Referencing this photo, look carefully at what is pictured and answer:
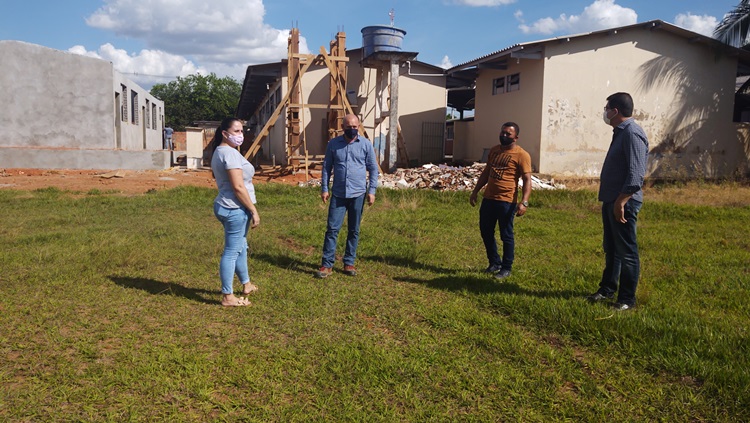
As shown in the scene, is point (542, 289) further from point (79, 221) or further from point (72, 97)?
point (72, 97)

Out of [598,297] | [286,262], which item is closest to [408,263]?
[286,262]

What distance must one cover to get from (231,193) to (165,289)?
1.41 metres

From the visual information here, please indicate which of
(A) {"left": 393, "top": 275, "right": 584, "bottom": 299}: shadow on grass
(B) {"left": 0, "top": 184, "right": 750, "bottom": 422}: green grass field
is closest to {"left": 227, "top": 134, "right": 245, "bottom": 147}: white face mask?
(B) {"left": 0, "top": 184, "right": 750, "bottom": 422}: green grass field

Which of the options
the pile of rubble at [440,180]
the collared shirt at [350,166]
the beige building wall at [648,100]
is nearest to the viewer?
the collared shirt at [350,166]

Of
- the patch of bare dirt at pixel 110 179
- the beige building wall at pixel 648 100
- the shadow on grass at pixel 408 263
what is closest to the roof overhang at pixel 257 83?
the patch of bare dirt at pixel 110 179

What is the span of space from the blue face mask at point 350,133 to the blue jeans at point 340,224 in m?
0.64

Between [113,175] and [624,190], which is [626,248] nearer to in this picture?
[624,190]

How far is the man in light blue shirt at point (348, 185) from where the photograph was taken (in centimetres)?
590

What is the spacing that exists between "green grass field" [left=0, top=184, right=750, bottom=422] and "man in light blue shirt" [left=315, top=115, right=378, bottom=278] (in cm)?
29

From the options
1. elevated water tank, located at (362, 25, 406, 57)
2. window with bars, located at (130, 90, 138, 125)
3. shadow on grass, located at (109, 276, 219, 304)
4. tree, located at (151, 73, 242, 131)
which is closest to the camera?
shadow on grass, located at (109, 276, 219, 304)

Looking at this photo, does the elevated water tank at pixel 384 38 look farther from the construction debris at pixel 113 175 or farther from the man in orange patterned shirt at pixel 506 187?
the man in orange patterned shirt at pixel 506 187

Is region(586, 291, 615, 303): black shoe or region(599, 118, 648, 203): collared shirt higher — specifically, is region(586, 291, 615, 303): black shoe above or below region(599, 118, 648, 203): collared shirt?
below

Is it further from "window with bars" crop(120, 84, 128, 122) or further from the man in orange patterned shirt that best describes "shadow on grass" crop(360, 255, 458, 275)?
"window with bars" crop(120, 84, 128, 122)

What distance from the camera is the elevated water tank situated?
1900 centimetres
